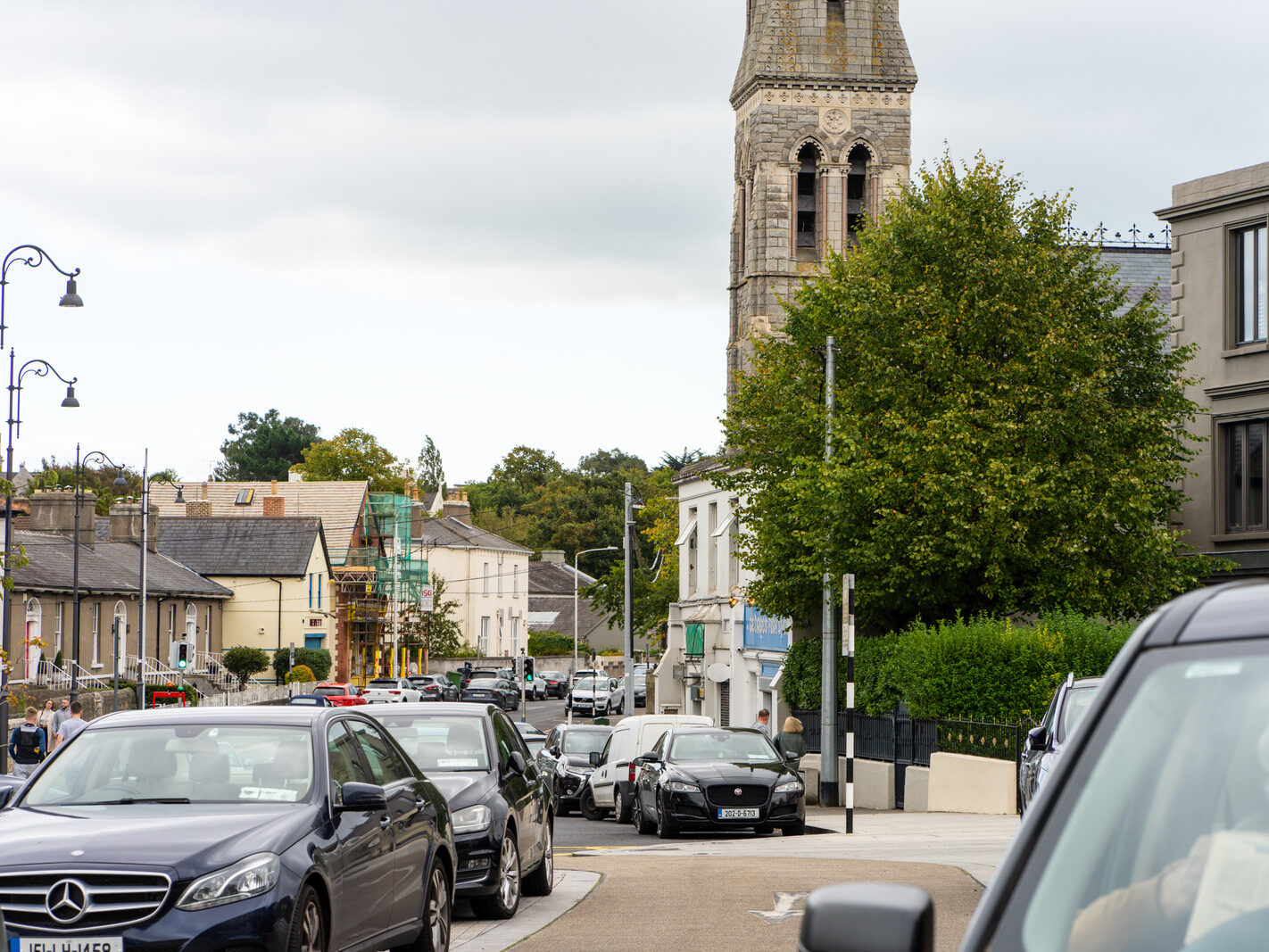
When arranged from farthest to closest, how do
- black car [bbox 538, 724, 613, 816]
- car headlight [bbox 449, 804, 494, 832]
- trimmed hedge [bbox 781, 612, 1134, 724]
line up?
black car [bbox 538, 724, 613, 816] < trimmed hedge [bbox 781, 612, 1134, 724] < car headlight [bbox 449, 804, 494, 832]

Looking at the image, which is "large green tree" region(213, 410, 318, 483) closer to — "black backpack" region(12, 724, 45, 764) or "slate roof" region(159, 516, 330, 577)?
"slate roof" region(159, 516, 330, 577)

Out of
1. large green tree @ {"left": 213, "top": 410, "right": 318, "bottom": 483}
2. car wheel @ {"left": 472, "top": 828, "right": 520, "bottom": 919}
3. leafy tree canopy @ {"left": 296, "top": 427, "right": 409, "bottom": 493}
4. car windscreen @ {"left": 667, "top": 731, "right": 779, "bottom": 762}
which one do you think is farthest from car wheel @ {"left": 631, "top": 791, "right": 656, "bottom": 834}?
large green tree @ {"left": 213, "top": 410, "right": 318, "bottom": 483}

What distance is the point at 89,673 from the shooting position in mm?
56844

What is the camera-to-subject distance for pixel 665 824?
74.2 feet

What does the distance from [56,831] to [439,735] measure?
596cm

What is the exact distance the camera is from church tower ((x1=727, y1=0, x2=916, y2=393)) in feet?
231

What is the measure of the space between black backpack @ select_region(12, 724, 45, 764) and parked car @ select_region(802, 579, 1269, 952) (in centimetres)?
2394

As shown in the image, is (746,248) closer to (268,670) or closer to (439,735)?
(268,670)

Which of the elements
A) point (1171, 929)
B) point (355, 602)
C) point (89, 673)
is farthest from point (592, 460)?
point (1171, 929)

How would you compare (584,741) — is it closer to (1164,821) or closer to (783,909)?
(783,909)

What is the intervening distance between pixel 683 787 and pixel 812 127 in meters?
52.6

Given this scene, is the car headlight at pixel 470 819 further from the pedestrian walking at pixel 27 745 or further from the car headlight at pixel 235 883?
the pedestrian walking at pixel 27 745

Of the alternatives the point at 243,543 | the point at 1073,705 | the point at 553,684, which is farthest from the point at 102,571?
the point at 1073,705

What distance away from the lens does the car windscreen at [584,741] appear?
3209 centimetres
